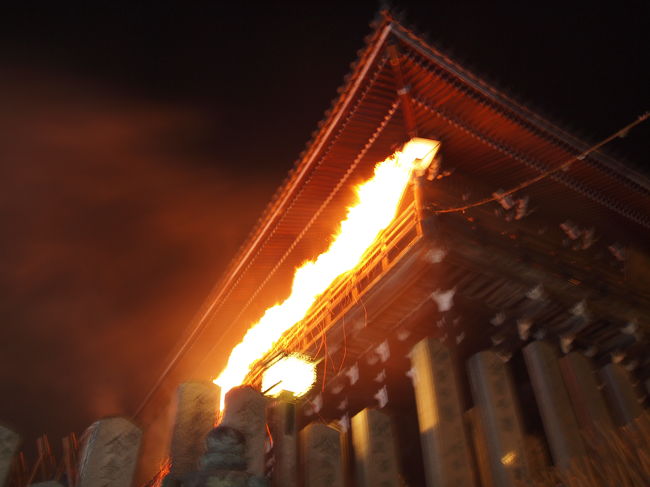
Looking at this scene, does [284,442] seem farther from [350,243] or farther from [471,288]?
[350,243]

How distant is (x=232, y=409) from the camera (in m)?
3.97

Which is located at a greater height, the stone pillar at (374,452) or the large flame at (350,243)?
the large flame at (350,243)

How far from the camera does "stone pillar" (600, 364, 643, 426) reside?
6578 millimetres

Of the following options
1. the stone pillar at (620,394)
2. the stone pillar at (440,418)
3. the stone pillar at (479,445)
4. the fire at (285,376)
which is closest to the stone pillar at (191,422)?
the fire at (285,376)

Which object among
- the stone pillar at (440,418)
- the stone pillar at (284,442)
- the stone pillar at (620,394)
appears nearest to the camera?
the stone pillar at (284,442)

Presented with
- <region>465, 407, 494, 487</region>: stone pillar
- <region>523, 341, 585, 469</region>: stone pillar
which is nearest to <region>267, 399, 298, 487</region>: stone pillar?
<region>465, 407, 494, 487</region>: stone pillar

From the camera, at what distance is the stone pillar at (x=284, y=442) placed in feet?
14.6

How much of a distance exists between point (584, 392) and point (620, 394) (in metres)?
0.70

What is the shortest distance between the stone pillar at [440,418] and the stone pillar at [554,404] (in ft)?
3.29

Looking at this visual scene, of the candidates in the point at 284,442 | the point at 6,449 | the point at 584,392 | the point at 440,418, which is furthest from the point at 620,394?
the point at 6,449

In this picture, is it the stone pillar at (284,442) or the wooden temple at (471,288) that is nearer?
the stone pillar at (284,442)

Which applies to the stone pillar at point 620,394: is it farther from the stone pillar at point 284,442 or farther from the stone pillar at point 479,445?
the stone pillar at point 284,442

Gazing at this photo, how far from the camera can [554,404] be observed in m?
6.14

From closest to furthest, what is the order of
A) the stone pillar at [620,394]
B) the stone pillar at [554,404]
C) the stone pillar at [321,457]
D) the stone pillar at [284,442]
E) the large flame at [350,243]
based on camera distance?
the stone pillar at [284,442]
the stone pillar at [321,457]
the stone pillar at [554,404]
the stone pillar at [620,394]
the large flame at [350,243]
